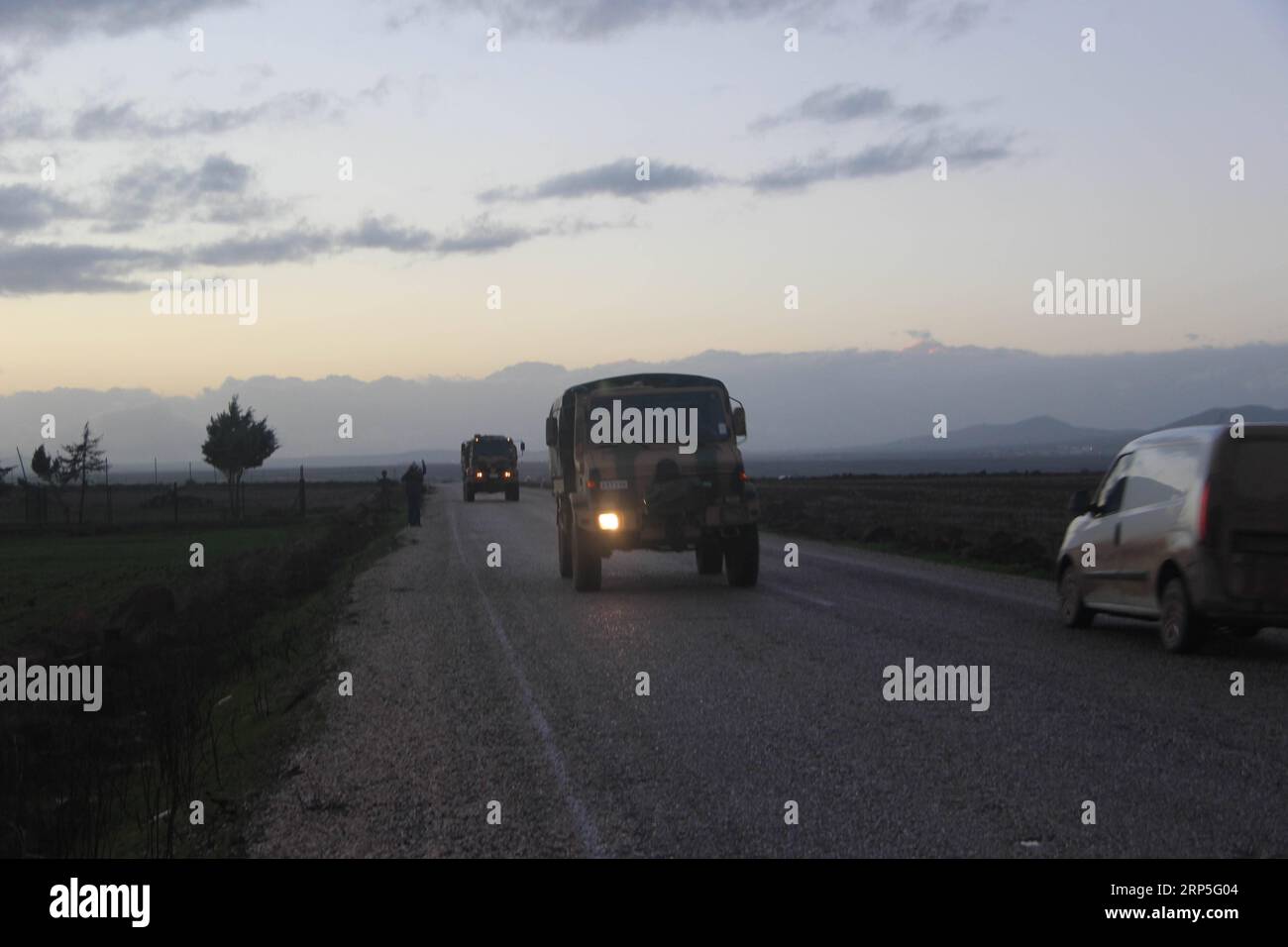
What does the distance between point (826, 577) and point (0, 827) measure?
533 inches

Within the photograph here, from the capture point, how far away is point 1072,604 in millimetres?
14469

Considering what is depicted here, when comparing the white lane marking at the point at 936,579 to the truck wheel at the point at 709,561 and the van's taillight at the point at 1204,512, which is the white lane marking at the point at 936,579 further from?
the van's taillight at the point at 1204,512

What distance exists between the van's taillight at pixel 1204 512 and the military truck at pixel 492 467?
48.2 m

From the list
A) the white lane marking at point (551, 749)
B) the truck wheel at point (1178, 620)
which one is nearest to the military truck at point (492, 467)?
the white lane marking at point (551, 749)

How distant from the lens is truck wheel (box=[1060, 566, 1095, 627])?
1431 cm

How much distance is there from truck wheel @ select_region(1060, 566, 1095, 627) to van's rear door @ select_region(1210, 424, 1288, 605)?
103 inches

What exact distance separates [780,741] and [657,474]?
383 inches

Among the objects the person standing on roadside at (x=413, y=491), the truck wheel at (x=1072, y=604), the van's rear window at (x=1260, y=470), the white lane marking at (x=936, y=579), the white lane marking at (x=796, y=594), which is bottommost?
the white lane marking at (x=936, y=579)

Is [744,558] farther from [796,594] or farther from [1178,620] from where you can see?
[1178,620]

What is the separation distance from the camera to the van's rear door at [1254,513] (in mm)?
11586

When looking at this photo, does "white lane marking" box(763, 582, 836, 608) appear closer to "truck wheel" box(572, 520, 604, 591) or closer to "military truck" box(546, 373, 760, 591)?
"military truck" box(546, 373, 760, 591)

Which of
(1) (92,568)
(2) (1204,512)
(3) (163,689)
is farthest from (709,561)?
(1) (92,568)

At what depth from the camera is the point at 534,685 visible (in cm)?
1127
